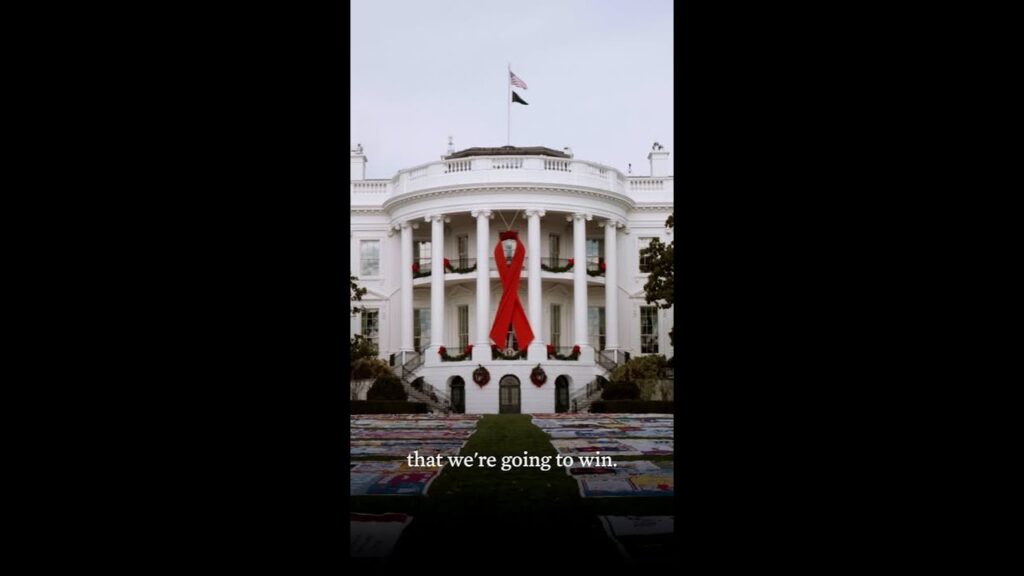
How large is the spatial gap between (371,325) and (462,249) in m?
5.02

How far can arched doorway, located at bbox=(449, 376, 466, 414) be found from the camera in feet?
106

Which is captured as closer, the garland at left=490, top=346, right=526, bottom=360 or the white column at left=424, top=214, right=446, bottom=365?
the garland at left=490, top=346, right=526, bottom=360

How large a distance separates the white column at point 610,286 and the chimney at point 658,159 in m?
4.73

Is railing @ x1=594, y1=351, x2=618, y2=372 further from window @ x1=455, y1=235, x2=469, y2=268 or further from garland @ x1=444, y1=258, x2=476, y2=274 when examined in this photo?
window @ x1=455, y1=235, x2=469, y2=268

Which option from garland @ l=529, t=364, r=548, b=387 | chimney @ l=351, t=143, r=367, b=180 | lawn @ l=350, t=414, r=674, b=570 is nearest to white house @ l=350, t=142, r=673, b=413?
garland @ l=529, t=364, r=548, b=387

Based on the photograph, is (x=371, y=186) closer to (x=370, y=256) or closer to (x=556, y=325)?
(x=370, y=256)

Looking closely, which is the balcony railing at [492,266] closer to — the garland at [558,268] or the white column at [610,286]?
the garland at [558,268]

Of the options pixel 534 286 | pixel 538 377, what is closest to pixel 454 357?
pixel 538 377

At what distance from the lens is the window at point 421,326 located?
3644cm

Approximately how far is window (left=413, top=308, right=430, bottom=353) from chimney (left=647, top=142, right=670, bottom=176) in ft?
37.2

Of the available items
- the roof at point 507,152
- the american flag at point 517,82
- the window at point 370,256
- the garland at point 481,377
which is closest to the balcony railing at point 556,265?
the roof at point 507,152
